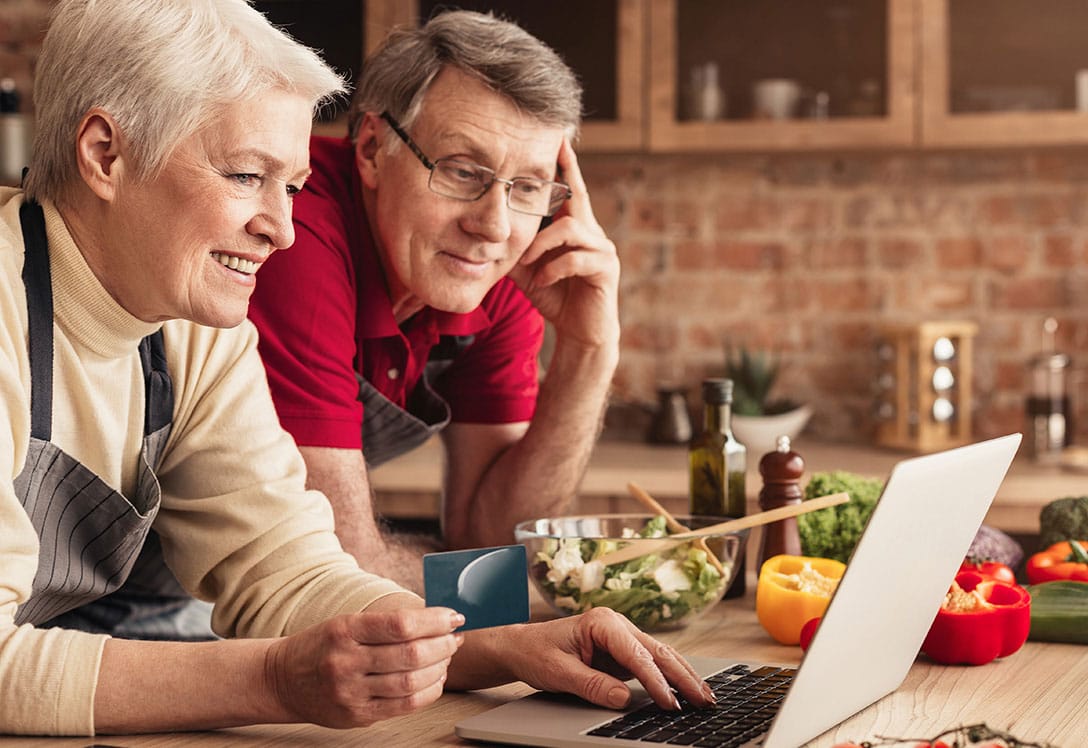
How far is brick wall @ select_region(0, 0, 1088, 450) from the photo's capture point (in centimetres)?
370

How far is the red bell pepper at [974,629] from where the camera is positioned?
1275 mm

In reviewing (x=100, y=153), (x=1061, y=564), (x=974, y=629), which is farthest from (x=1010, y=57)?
(x=100, y=153)

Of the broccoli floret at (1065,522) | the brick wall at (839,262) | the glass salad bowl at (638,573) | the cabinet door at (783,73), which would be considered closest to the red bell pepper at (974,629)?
the glass salad bowl at (638,573)

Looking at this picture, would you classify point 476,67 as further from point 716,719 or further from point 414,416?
point 716,719

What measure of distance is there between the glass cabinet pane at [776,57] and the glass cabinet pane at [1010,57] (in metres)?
0.23

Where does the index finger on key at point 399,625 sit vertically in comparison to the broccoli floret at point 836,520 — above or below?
above

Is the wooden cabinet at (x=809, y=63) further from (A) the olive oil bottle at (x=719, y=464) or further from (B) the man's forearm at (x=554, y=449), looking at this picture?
(A) the olive oil bottle at (x=719, y=464)

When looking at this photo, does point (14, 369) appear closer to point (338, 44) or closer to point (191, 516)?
point (191, 516)

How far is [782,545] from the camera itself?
62.9 inches

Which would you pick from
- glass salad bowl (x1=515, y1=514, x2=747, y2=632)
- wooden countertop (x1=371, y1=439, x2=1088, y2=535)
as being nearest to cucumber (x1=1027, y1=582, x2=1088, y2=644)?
glass salad bowl (x1=515, y1=514, x2=747, y2=632)

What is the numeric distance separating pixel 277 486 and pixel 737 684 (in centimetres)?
50

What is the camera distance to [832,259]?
3.79 m

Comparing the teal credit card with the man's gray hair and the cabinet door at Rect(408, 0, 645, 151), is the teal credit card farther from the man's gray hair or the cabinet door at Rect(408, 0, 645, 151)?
the cabinet door at Rect(408, 0, 645, 151)

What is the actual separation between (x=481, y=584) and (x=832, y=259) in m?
2.91
